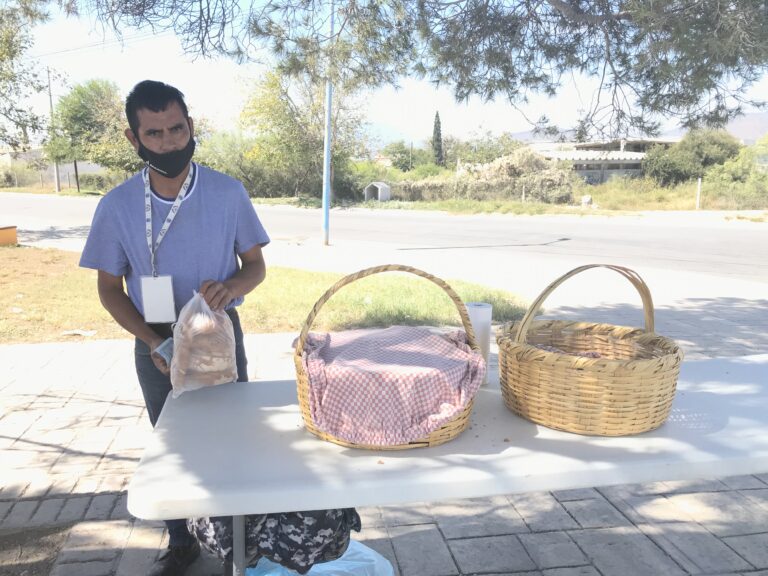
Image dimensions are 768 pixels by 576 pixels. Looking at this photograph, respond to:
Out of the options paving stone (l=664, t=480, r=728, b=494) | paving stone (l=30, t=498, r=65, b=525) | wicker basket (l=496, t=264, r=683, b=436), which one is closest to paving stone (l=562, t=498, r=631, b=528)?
paving stone (l=664, t=480, r=728, b=494)

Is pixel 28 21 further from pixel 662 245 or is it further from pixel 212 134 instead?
pixel 212 134

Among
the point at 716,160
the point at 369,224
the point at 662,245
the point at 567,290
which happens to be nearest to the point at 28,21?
the point at 567,290

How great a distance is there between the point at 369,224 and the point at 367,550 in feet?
56.9

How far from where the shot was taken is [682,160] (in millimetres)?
31297

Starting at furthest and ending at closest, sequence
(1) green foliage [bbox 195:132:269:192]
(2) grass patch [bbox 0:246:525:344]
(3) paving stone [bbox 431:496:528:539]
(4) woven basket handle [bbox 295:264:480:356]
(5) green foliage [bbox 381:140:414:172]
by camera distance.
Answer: (5) green foliage [bbox 381:140:414:172], (1) green foliage [bbox 195:132:269:192], (2) grass patch [bbox 0:246:525:344], (3) paving stone [bbox 431:496:528:539], (4) woven basket handle [bbox 295:264:480:356]

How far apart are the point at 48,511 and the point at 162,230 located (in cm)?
156

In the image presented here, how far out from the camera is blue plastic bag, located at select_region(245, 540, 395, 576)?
6.43 feet

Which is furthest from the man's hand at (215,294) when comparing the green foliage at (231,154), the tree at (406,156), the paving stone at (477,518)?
the tree at (406,156)

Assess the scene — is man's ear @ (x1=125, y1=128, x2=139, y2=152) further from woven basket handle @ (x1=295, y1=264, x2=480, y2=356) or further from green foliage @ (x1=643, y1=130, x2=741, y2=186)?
green foliage @ (x1=643, y1=130, x2=741, y2=186)

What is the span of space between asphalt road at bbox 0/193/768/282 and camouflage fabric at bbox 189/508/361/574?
9509mm

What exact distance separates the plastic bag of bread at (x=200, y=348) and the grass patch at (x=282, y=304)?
4190mm

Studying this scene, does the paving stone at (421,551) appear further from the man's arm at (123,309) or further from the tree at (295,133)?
the tree at (295,133)

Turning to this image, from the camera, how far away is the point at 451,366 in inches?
58.6

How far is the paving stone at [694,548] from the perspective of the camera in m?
2.27
